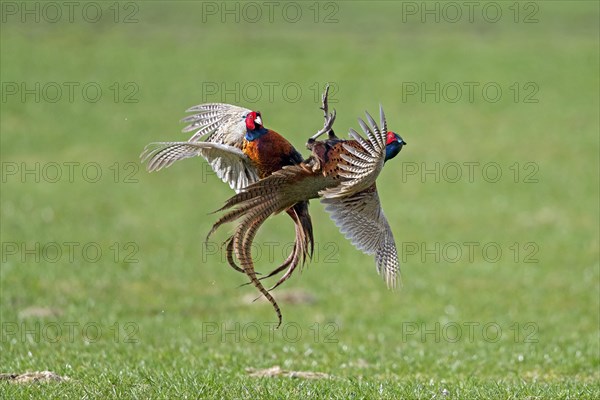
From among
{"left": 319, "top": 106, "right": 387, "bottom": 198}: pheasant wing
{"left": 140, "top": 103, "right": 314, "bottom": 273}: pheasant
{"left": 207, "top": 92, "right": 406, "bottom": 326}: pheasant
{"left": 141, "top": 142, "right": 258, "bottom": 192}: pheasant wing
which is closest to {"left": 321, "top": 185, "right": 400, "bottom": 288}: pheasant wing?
{"left": 207, "top": 92, "right": 406, "bottom": 326}: pheasant

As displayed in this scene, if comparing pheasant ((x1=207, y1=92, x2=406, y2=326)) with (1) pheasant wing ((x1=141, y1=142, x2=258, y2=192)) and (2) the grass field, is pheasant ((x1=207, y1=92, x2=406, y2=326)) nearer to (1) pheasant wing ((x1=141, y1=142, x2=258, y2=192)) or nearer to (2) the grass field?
(1) pheasant wing ((x1=141, y1=142, x2=258, y2=192))

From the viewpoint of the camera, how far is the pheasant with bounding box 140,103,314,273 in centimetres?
729

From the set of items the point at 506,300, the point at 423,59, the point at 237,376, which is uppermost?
the point at 423,59

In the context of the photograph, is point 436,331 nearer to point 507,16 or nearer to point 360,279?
point 360,279

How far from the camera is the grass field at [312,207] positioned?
10.3 metres

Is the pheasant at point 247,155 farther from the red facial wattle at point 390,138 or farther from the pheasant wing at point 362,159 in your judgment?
the red facial wattle at point 390,138

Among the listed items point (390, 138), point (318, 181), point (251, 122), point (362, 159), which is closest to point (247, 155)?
point (251, 122)

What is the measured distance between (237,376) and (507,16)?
1535 inches

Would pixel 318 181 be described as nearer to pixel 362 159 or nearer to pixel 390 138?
pixel 362 159

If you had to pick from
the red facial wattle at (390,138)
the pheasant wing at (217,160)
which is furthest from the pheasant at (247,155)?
the red facial wattle at (390,138)

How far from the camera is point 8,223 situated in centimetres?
1986

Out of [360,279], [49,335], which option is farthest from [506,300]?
[49,335]

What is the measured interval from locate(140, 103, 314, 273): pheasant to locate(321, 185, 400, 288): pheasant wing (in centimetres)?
27

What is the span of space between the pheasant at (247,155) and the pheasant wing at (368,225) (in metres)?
0.27
